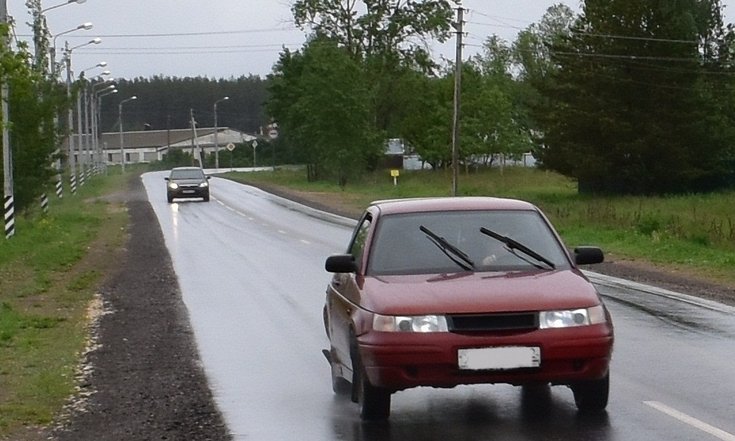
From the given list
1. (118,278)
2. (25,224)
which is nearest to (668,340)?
(118,278)

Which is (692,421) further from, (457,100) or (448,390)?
(457,100)

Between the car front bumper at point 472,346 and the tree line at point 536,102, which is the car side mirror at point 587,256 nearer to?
the car front bumper at point 472,346

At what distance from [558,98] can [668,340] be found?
45120 millimetres

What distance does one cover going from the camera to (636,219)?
33.6m

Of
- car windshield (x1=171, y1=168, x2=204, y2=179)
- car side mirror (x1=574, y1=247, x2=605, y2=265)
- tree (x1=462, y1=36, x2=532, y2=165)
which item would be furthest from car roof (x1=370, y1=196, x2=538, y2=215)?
tree (x1=462, y1=36, x2=532, y2=165)

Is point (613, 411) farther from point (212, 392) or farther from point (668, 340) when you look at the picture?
point (668, 340)

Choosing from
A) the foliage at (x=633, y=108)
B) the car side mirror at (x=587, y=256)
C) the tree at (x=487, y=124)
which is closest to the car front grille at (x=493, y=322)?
the car side mirror at (x=587, y=256)

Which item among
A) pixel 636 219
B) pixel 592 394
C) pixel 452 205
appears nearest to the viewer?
pixel 592 394

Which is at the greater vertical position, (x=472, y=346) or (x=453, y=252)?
(x=453, y=252)

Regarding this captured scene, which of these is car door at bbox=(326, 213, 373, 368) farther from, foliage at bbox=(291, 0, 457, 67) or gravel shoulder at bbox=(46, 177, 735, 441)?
foliage at bbox=(291, 0, 457, 67)

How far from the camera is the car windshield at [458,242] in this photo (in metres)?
9.27

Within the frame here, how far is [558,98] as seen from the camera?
188 feet

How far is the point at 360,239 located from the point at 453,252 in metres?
1.15

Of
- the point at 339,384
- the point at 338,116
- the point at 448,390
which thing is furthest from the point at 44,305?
the point at 338,116
